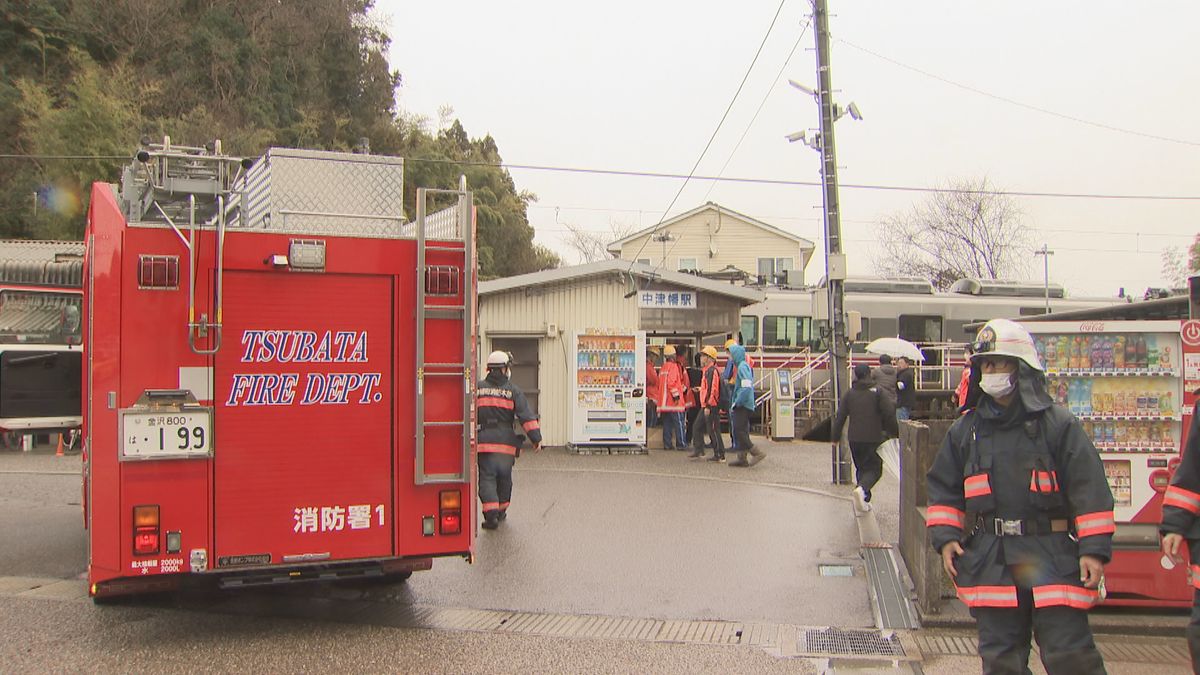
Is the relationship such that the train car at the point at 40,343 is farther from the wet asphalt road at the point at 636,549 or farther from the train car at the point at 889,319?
the train car at the point at 889,319

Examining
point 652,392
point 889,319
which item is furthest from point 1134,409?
point 889,319

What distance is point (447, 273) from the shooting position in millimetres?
5980

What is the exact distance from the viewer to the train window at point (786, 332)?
26.0m

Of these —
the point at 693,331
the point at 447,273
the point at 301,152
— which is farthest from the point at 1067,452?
the point at 693,331

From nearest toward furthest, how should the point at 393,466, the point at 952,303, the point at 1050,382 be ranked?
the point at 393,466 → the point at 1050,382 → the point at 952,303

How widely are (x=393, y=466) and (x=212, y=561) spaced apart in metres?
1.20

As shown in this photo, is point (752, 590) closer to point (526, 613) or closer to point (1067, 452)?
point (526, 613)

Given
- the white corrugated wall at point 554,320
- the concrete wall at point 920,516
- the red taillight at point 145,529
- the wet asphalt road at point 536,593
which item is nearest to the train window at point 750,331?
the white corrugated wall at point 554,320

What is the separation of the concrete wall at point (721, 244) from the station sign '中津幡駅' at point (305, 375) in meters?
36.8

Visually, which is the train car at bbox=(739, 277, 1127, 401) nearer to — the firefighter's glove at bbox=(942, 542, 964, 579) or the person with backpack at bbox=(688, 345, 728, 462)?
the person with backpack at bbox=(688, 345, 728, 462)

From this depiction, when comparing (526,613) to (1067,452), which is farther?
(526,613)

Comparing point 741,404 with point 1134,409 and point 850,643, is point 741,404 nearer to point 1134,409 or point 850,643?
point 1134,409

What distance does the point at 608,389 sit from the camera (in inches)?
658

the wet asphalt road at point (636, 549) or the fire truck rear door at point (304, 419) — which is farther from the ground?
the fire truck rear door at point (304, 419)
